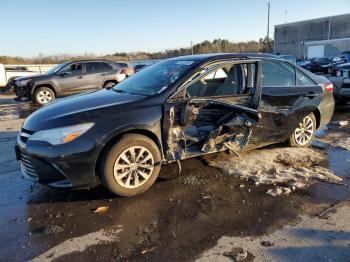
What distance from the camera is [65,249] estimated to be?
3.29m

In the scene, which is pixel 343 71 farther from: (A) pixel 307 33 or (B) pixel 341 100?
(A) pixel 307 33

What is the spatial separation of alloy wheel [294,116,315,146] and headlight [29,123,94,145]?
12.1 feet

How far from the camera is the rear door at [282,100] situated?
536 centimetres

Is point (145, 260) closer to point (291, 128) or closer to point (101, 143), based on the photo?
point (101, 143)

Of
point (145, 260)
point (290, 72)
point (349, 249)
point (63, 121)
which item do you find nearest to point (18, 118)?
point (63, 121)

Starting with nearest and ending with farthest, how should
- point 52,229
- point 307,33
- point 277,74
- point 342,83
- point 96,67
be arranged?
point 52,229
point 277,74
point 342,83
point 96,67
point 307,33

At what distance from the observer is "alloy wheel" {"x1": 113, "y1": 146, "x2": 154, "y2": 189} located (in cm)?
420

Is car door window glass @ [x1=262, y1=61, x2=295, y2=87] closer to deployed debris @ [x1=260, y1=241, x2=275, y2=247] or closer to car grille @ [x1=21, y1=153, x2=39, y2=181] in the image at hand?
deployed debris @ [x1=260, y1=241, x2=275, y2=247]

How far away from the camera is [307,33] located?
67.9 metres

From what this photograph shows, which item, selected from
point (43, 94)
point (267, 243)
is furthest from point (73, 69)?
point (267, 243)

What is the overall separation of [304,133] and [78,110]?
3.93m

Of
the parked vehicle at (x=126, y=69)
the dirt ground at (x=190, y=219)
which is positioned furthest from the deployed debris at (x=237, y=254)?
the parked vehicle at (x=126, y=69)

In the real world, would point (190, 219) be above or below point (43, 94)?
below

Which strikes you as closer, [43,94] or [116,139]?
[116,139]
